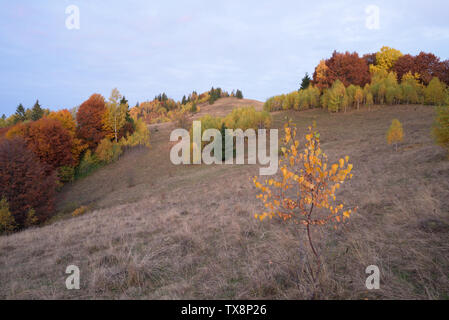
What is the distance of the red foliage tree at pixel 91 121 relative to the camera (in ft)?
129

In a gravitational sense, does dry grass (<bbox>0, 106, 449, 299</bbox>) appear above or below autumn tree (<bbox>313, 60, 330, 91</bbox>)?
below

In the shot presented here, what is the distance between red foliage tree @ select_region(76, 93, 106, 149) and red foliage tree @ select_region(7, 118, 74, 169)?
574cm

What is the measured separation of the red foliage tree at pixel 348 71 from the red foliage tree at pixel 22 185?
60.0m

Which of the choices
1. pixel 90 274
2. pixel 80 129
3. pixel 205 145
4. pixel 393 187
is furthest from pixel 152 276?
pixel 80 129

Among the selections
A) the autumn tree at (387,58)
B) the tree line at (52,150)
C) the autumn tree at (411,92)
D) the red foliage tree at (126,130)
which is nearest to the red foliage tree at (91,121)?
the tree line at (52,150)

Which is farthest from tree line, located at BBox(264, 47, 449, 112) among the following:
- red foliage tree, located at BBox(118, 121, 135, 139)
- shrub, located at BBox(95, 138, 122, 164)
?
shrub, located at BBox(95, 138, 122, 164)

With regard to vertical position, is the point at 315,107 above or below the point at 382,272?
above

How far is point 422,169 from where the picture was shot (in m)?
10.2

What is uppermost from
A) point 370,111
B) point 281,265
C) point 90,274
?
point 370,111

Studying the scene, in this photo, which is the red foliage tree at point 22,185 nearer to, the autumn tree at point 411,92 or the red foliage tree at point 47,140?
the red foliage tree at point 47,140

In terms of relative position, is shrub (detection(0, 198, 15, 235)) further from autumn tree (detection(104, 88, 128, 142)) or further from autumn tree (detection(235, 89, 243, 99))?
autumn tree (detection(235, 89, 243, 99))

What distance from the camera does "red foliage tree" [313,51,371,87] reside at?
182ft

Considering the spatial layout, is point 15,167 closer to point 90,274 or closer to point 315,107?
point 90,274
